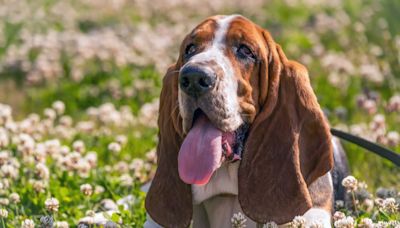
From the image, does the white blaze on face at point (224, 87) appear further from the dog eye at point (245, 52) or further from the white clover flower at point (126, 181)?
the white clover flower at point (126, 181)

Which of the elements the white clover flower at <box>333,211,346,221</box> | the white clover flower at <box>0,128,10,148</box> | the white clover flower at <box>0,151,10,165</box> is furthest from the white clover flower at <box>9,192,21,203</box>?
the white clover flower at <box>333,211,346,221</box>

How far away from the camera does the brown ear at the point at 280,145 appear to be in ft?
16.5

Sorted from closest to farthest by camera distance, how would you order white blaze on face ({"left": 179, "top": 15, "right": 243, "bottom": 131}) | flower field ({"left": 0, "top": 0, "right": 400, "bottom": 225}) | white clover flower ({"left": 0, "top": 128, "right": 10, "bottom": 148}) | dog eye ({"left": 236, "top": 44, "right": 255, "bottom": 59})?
white blaze on face ({"left": 179, "top": 15, "right": 243, "bottom": 131}), dog eye ({"left": 236, "top": 44, "right": 255, "bottom": 59}), flower field ({"left": 0, "top": 0, "right": 400, "bottom": 225}), white clover flower ({"left": 0, "top": 128, "right": 10, "bottom": 148})

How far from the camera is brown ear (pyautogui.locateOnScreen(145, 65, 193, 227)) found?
16.8 ft

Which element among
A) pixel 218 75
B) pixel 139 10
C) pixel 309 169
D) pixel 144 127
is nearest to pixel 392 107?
pixel 144 127

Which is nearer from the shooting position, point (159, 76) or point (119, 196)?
point (119, 196)

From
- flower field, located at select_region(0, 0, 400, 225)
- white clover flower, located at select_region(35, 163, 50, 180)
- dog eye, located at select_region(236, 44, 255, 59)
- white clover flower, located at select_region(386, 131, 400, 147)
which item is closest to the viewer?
dog eye, located at select_region(236, 44, 255, 59)

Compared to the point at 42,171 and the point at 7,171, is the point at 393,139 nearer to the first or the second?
the point at 42,171

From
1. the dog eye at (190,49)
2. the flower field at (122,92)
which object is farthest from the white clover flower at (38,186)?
the dog eye at (190,49)

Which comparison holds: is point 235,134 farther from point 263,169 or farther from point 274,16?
point 274,16

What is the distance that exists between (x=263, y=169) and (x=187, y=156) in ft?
1.40

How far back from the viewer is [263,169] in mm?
5078

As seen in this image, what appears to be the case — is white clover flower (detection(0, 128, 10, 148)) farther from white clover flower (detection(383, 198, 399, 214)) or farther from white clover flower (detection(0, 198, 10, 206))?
white clover flower (detection(383, 198, 399, 214))

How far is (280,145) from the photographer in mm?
5086
